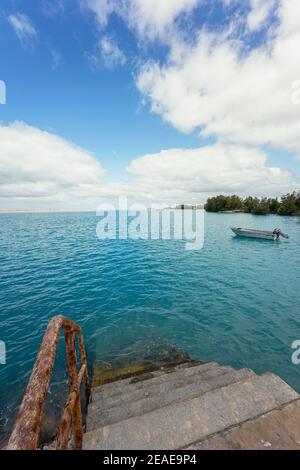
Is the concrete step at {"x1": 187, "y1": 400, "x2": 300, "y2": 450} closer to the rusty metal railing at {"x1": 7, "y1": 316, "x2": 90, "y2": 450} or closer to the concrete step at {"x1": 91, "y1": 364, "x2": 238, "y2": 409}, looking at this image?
the rusty metal railing at {"x1": 7, "y1": 316, "x2": 90, "y2": 450}

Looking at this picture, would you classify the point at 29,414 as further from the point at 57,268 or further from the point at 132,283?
the point at 57,268

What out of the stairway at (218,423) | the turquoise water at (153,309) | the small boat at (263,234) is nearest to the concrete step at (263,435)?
the stairway at (218,423)

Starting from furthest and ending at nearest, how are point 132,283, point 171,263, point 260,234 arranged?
point 260,234 < point 171,263 < point 132,283

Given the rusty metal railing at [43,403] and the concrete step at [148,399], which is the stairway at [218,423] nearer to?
the concrete step at [148,399]

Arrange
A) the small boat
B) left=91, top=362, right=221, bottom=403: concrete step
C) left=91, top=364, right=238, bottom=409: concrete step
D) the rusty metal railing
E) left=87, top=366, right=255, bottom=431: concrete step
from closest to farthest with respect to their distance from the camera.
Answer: the rusty metal railing → left=87, top=366, right=255, bottom=431: concrete step → left=91, top=364, right=238, bottom=409: concrete step → left=91, top=362, right=221, bottom=403: concrete step → the small boat

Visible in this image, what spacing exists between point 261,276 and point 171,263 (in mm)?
8329

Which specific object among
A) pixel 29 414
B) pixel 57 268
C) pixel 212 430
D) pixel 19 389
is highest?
Answer: pixel 29 414

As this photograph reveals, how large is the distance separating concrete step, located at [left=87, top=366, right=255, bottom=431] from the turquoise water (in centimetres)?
339

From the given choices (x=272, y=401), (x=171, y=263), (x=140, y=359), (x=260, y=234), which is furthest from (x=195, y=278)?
(x=260, y=234)

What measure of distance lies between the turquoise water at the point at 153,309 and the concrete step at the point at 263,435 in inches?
232

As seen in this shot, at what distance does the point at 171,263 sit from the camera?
21.0 metres

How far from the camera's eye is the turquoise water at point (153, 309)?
26.9 feet

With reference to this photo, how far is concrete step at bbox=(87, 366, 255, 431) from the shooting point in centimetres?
372

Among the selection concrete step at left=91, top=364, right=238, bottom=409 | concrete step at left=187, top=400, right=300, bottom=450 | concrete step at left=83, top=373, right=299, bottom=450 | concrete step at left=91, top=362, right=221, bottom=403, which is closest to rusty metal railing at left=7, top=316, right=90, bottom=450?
concrete step at left=83, top=373, right=299, bottom=450
